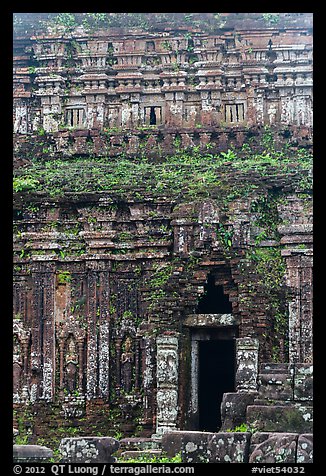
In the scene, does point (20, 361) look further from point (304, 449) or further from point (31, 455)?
point (304, 449)

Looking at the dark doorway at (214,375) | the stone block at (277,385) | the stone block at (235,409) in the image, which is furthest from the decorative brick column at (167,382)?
the stone block at (277,385)

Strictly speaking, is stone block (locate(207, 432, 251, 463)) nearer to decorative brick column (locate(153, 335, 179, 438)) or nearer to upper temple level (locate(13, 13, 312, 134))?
decorative brick column (locate(153, 335, 179, 438))

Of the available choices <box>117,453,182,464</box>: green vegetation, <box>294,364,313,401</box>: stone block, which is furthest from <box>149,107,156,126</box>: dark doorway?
<box>117,453,182,464</box>: green vegetation

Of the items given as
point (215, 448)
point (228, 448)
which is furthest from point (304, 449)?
point (215, 448)

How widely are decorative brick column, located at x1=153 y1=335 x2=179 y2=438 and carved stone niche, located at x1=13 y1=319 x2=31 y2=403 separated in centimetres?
304

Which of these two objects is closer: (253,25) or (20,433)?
(20,433)

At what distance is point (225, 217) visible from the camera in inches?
1093

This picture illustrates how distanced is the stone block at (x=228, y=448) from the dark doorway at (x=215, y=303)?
7.17m

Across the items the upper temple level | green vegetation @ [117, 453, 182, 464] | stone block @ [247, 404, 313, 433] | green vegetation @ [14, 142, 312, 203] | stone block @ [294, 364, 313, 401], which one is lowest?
green vegetation @ [117, 453, 182, 464]

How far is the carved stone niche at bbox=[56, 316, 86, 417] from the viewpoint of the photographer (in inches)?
1085

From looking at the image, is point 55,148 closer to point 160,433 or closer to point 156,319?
point 156,319

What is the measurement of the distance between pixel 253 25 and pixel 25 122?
5.52 metres
